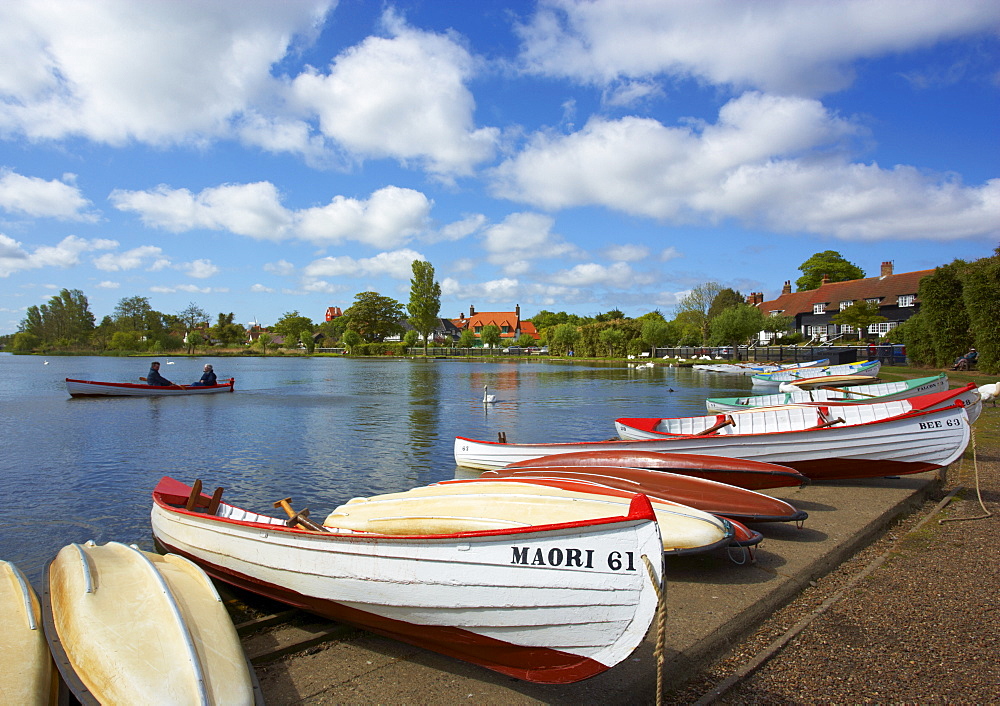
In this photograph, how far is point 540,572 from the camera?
3.93m

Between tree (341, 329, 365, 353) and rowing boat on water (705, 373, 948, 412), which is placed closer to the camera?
rowing boat on water (705, 373, 948, 412)

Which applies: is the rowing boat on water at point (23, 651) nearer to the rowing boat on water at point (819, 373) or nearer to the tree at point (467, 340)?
→ the rowing boat on water at point (819, 373)

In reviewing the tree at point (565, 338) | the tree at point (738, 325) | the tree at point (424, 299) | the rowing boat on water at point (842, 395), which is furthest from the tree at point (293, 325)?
the rowing boat on water at point (842, 395)

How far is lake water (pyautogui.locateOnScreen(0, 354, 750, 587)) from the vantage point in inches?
451

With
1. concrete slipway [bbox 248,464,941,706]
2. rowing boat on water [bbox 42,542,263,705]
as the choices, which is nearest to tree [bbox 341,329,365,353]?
rowing boat on water [bbox 42,542,263,705]

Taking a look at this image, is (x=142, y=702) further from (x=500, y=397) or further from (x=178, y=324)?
(x=178, y=324)

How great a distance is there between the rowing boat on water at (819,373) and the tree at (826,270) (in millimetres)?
64032

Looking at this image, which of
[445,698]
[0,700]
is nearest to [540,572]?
[445,698]

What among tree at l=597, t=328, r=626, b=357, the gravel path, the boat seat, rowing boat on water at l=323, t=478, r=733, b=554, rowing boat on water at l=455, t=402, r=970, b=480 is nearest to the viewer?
the gravel path

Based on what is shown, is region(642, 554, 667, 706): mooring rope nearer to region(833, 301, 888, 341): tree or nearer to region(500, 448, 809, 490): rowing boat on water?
region(500, 448, 809, 490): rowing boat on water

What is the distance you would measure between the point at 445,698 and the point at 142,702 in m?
1.94

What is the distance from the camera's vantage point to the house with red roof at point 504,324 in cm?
14924

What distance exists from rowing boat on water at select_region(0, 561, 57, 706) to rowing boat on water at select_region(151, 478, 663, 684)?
181 centimetres

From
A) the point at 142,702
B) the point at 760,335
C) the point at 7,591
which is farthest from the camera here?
the point at 760,335
